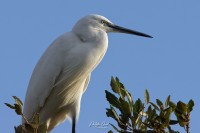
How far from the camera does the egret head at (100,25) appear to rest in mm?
5785

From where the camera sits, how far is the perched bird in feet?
18.5

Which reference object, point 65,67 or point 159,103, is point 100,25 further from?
point 159,103

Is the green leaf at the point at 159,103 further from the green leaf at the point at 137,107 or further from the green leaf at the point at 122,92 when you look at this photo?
the green leaf at the point at 122,92

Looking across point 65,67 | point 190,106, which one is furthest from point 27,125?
point 65,67

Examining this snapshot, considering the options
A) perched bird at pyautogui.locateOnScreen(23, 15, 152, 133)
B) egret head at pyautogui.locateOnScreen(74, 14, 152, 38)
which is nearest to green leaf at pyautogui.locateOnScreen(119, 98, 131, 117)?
perched bird at pyautogui.locateOnScreen(23, 15, 152, 133)

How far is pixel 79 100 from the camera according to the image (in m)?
6.11

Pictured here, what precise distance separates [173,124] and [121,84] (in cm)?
55

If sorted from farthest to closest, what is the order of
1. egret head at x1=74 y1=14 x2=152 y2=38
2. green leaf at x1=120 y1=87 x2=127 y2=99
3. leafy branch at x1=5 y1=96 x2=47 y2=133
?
1. egret head at x1=74 y1=14 x2=152 y2=38
2. green leaf at x1=120 y1=87 x2=127 y2=99
3. leafy branch at x1=5 y1=96 x2=47 y2=133

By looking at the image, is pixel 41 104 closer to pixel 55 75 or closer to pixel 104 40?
pixel 55 75

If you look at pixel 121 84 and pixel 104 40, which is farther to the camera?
pixel 104 40

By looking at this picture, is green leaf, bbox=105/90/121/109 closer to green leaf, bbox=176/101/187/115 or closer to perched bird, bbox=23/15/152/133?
green leaf, bbox=176/101/187/115

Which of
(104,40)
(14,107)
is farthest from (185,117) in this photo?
(104,40)

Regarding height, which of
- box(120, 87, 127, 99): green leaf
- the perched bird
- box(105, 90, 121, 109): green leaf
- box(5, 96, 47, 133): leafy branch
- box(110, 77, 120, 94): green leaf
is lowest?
box(5, 96, 47, 133): leafy branch

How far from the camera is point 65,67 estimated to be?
5738mm
